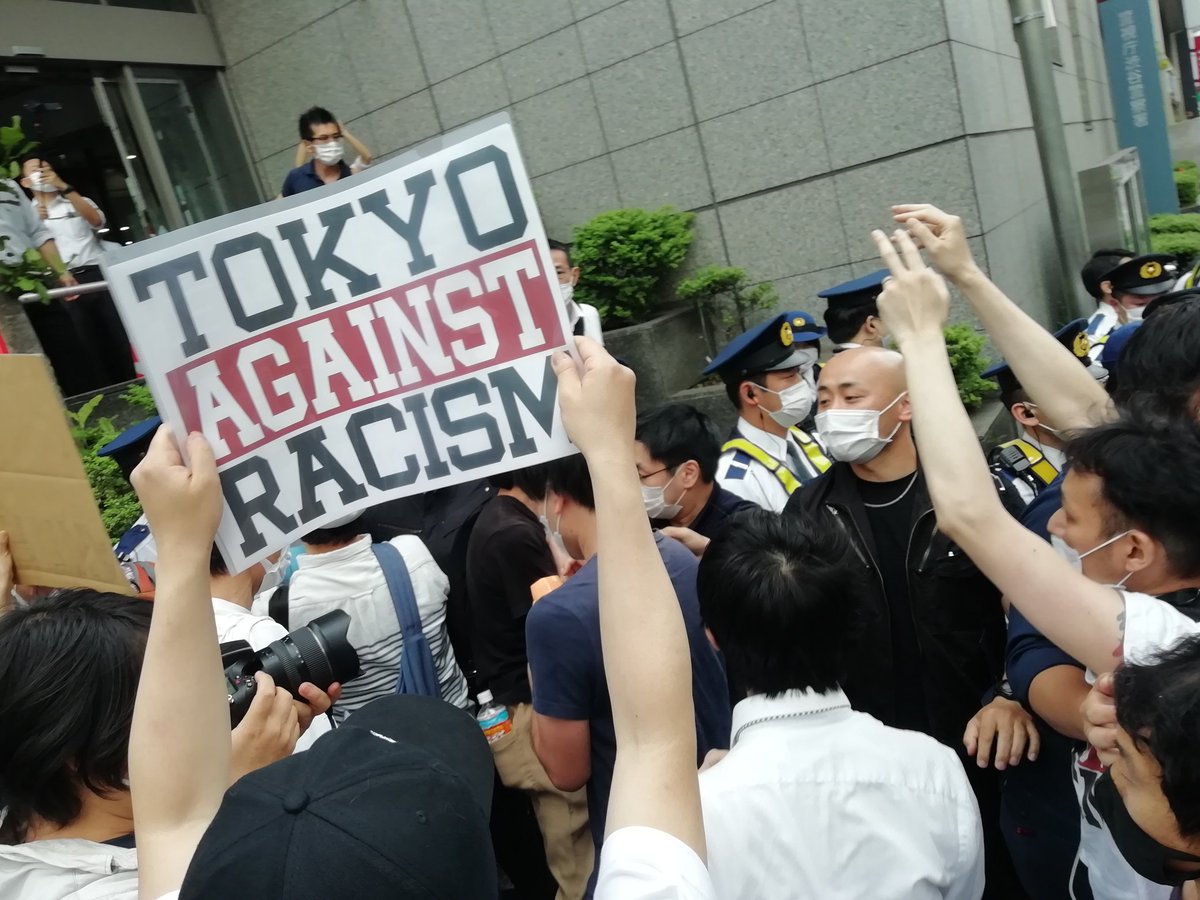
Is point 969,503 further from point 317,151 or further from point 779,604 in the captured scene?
point 317,151

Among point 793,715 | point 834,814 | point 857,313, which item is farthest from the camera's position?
point 857,313

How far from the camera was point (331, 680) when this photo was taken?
1.78 meters

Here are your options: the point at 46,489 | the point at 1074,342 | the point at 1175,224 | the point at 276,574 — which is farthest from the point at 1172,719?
the point at 1175,224

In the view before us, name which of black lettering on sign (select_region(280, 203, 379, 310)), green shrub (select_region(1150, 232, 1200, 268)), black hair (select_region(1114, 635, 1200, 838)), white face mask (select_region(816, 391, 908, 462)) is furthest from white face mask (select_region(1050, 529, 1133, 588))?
green shrub (select_region(1150, 232, 1200, 268))

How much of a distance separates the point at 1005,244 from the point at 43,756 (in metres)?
7.51

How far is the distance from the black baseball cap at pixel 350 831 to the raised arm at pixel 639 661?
0.77 feet

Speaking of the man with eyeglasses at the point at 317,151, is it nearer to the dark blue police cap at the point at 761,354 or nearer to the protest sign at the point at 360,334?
the dark blue police cap at the point at 761,354

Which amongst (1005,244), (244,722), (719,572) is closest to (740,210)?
(1005,244)

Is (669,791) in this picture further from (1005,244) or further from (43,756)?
(1005,244)

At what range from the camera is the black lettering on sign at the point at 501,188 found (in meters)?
1.56

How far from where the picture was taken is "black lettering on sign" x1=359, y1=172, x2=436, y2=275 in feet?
5.24

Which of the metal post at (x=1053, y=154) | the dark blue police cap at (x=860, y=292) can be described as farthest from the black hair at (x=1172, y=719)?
the metal post at (x=1053, y=154)

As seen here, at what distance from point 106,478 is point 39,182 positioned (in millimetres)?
2952

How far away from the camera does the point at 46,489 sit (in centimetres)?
201
